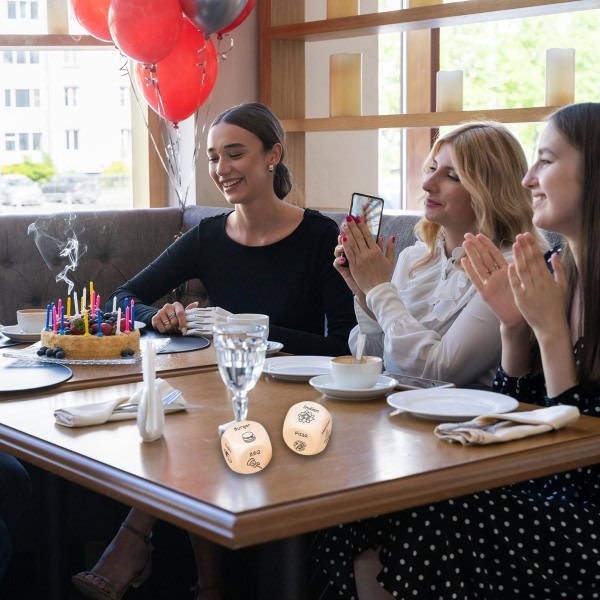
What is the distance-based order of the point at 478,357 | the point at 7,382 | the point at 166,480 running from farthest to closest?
1. the point at 478,357
2. the point at 7,382
3. the point at 166,480

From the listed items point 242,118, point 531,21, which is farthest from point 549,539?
point 531,21

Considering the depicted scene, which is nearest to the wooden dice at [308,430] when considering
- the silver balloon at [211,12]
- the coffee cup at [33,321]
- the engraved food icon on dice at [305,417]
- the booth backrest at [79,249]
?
the engraved food icon on dice at [305,417]

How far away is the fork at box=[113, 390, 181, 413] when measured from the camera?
158cm

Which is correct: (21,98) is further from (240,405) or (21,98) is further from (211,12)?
(240,405)

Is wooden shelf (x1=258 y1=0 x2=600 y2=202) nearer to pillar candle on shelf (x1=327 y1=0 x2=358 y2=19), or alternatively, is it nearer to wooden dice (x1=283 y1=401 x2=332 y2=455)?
pillar candle on shelf (x1=327 y1=0 x2=358 y2=19)

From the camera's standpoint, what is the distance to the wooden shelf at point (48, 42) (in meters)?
3.99

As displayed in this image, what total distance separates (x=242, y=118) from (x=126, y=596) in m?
1.34

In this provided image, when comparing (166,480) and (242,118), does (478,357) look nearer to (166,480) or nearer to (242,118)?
(166,480)

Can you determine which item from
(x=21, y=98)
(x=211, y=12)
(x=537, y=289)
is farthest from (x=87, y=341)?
(x=21, y=98)

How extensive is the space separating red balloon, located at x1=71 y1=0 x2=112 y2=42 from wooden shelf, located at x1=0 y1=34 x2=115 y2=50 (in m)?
0.52

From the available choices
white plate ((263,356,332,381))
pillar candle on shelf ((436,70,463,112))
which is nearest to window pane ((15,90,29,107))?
pillar candle on shelf ((436,70,463,112))

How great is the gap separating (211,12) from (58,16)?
918 mm

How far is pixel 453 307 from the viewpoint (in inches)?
89.8

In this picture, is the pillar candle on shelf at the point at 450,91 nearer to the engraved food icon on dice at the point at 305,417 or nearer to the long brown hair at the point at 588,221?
the long brown hair at the point at 588,221
